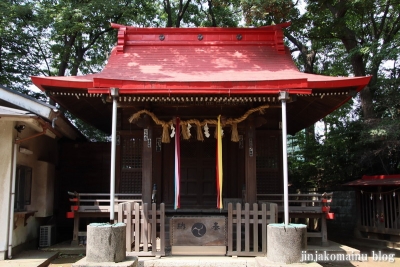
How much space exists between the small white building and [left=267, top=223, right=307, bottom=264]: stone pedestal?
17.7ft

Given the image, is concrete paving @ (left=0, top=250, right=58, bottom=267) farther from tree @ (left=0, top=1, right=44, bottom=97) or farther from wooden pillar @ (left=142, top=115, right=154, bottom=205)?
tree @ (left=0, top=1, right=44, bottom=97)

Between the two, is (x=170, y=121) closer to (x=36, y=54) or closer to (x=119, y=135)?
(x=119, y=135)

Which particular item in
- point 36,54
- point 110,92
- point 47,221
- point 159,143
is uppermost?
point 36,54

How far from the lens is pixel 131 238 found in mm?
7664

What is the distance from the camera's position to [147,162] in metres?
8.89

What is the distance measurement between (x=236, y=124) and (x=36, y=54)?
42.7ft

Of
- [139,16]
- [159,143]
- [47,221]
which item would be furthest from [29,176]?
[139,16]

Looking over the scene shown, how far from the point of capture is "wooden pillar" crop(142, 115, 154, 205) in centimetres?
871

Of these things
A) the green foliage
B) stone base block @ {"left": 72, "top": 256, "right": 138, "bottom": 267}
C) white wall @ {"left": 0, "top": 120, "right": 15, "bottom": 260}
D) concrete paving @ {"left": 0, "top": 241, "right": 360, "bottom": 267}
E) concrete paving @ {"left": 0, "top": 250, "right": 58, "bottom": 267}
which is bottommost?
concrete paving @ {"left": 0, "top": 250, "right": 58, "bottom": 267}

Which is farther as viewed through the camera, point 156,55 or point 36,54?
point 36,54

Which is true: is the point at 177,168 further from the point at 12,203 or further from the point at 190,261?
the point at 12,203

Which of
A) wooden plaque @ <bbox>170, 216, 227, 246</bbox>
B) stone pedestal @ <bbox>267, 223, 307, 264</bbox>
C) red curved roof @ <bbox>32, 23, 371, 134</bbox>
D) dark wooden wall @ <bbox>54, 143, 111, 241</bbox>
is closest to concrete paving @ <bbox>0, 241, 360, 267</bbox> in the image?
stone pedestal @ <bbox>267, 223, 307, 264</bbox>

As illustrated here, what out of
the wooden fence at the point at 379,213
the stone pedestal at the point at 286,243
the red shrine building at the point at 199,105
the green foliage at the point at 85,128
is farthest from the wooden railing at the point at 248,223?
the green foliage at the point at 85,128

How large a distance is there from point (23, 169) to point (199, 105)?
187 inches
